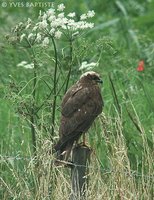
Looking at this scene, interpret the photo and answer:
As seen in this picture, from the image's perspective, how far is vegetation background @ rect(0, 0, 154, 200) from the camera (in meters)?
7.75

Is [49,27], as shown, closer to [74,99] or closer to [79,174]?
[74,99]

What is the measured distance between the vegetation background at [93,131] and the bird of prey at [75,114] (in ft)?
0.50

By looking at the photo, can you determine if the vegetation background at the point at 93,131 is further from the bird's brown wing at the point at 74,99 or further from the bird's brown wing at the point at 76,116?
the bird's brown wing at the point at 74,99

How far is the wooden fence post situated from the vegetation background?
0.24 ft

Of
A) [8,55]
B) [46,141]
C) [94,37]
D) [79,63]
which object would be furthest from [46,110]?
[94,37]

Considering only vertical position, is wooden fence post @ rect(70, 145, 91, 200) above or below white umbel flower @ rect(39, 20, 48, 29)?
below

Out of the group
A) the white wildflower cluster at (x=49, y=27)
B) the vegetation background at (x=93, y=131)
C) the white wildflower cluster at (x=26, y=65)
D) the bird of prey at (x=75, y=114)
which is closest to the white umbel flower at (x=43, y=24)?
the white wildflower cluster at (x=49, y=27)

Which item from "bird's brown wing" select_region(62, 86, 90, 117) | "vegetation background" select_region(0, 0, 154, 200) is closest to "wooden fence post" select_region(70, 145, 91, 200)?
"vegetation background" select_region(0, 0, 154, 200)

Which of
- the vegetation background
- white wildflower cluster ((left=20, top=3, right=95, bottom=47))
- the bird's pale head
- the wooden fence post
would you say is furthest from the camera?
the bird's pale head

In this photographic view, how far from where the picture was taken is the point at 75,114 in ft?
26.2

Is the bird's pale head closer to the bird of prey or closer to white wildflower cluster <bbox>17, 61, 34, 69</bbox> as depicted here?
the bird of prey

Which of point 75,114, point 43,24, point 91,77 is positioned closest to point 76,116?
point 75,114

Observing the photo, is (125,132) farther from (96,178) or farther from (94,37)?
(94,37)

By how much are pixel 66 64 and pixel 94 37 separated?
15.2ft
